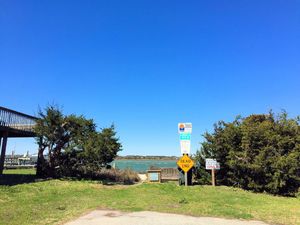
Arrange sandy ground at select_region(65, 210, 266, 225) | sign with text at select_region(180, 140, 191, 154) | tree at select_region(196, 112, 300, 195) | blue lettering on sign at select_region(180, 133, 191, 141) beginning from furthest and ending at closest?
blue lettering on sign at select_region(180, 133, 191, 141)
sign with text at select_region(180, 140, 191, 154)
tree at select_region(196, 112, 300, 195)
sandy ground at select_region(65, 210, 266, 225)

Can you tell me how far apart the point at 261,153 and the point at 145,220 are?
7.48 m

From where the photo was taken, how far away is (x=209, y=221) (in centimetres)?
662

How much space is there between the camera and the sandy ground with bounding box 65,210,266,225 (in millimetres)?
6355

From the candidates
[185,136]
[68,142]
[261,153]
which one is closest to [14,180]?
[68,142]

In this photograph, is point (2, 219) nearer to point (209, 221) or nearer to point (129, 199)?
point (129, 199)

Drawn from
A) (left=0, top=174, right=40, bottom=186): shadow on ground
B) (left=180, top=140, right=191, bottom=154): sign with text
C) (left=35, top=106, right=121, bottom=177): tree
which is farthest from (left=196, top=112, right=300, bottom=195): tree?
(left=0, top=174, right=40, bottom=186): shadow on ground

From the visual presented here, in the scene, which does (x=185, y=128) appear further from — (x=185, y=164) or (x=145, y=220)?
(x=145, y=220)

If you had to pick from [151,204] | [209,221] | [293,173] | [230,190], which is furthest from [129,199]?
[293,173]

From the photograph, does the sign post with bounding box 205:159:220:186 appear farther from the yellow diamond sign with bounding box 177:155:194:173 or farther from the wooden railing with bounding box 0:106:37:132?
the wooden railing with bounding box 0:106:37:132

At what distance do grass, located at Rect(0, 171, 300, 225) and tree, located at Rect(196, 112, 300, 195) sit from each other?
1.84 meters

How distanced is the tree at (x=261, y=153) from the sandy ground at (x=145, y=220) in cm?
602

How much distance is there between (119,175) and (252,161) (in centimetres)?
862

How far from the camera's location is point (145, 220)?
259 inches

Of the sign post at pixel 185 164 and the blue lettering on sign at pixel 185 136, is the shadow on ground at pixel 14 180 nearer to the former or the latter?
the sign post at pixel 185 164
